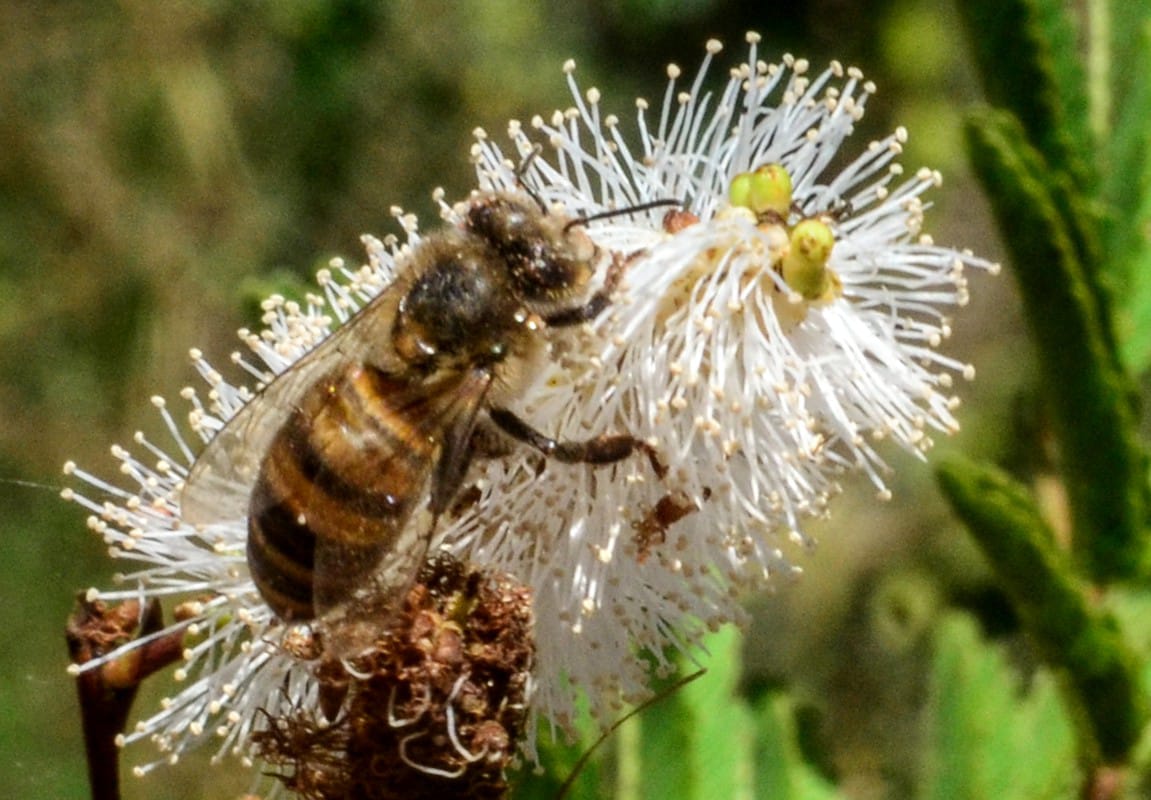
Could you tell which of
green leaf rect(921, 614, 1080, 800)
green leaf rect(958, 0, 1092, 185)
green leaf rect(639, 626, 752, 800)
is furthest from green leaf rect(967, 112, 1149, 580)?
green leaf rect(639, 626, 752, 800)

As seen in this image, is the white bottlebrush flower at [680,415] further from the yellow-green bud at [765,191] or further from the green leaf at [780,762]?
the green leaf at [780,762]

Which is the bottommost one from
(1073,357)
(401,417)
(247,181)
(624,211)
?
(1073,357)

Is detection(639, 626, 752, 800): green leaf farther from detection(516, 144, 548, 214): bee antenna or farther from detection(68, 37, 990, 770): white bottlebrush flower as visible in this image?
detection(516, 144, 548, 214): bee antenna

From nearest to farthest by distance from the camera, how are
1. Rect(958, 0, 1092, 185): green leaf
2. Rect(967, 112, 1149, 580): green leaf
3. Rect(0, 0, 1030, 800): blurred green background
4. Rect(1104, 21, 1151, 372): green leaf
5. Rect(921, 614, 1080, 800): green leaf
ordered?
Rect(967, 112, 1149, 580): green leaf → Rect(958, 0, 1092, 185): green leaf → Rect(1104, 21, 1151, 372): green leaf → Rect(921, 614, 1080, 800): green leaf → Rect(0, 0, 1030, 800): blurred green background

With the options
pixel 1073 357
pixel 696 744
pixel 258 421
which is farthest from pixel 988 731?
pixel 258 421

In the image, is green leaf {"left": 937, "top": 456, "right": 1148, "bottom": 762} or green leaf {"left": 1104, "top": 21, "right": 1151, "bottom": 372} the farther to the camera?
green leaf {"left": 1104, "top": 21, "right": 1151, "bottom": 372}

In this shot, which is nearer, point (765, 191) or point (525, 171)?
point (765, 191)

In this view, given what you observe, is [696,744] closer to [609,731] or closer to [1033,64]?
[609,731]

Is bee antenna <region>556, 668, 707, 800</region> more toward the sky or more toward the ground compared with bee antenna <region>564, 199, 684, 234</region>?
more toward the ground
